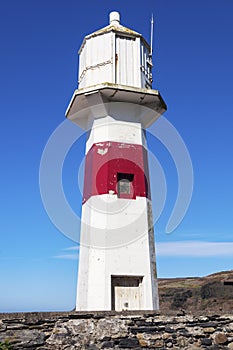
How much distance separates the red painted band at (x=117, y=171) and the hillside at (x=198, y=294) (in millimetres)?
10958

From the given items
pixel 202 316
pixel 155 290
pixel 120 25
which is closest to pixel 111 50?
pixel 120 25

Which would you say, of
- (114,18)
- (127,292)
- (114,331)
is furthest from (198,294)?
(114,331)

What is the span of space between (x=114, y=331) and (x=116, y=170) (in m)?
4.09

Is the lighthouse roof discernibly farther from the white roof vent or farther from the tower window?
the tower window

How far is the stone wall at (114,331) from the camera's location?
5.76m

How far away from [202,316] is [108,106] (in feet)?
18.1

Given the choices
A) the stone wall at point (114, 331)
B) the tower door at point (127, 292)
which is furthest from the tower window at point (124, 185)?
the stone wall at point (114, 331)

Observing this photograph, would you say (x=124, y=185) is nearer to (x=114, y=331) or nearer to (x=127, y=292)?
(x=127, y=292)

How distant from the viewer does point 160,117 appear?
34.9 ft

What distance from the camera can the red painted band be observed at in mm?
9102

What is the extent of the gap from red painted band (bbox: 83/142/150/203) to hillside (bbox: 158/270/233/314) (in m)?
11.0

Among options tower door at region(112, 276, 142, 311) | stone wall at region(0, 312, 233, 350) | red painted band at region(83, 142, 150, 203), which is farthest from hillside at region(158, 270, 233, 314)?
stone wall at region(0, 312, 233, 350)

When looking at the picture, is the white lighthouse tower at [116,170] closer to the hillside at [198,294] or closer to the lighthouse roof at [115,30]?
the lighthouse roof at [115,30]

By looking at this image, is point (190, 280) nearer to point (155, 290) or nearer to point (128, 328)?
point (155, 290)
